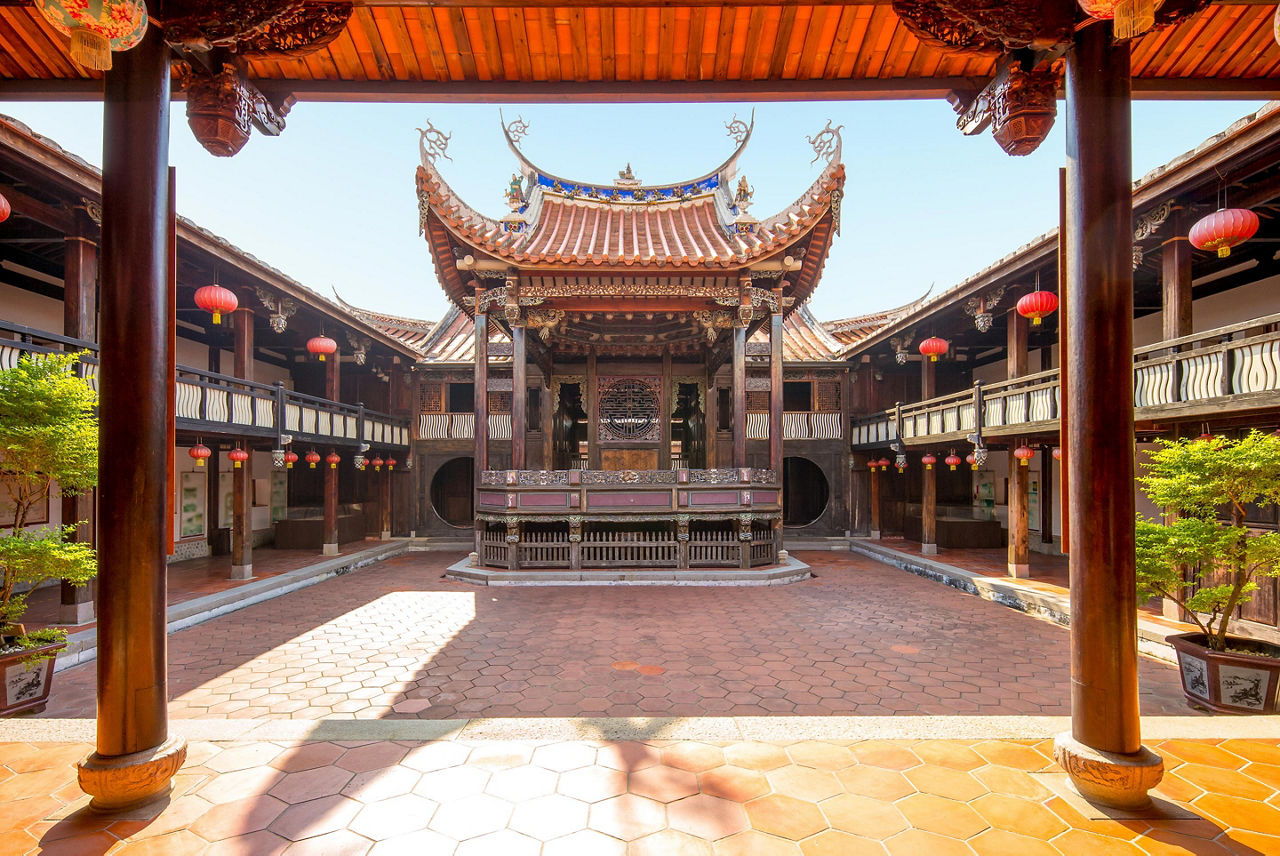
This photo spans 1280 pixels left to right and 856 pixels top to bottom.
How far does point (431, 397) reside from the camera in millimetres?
16547

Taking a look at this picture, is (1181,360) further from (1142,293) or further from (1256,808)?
(1256,808)

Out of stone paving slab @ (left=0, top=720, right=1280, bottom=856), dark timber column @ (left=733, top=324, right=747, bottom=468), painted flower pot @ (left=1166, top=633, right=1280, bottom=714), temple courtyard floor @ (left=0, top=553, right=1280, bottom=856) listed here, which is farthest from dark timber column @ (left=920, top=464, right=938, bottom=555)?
stone paving slab @ (left=0, top=720, right=1280, bottom=856)

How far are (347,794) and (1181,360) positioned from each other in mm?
8931

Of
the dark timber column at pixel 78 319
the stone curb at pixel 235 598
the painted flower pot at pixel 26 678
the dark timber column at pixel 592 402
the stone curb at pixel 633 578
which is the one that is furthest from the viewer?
the dark timber column at pixel 592 402

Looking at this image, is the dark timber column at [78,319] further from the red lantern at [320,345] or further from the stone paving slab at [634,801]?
the stone paving slab at [634,801]

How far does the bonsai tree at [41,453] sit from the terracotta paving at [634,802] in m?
2.13

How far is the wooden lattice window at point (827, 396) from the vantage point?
16562mm

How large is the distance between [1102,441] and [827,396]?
14.5 m

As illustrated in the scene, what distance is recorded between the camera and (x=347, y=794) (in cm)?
277

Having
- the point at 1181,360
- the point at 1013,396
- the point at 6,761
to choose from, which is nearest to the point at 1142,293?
the point at 1013,396

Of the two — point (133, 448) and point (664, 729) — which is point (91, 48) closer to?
point (133, 448)

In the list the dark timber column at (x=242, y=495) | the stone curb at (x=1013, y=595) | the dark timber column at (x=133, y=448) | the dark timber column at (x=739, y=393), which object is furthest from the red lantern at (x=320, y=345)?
the stone curb at (x=1013, y=595)

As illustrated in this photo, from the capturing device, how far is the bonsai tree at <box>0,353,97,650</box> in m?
4.53

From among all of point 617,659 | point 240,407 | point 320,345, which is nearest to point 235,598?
point 240,407
